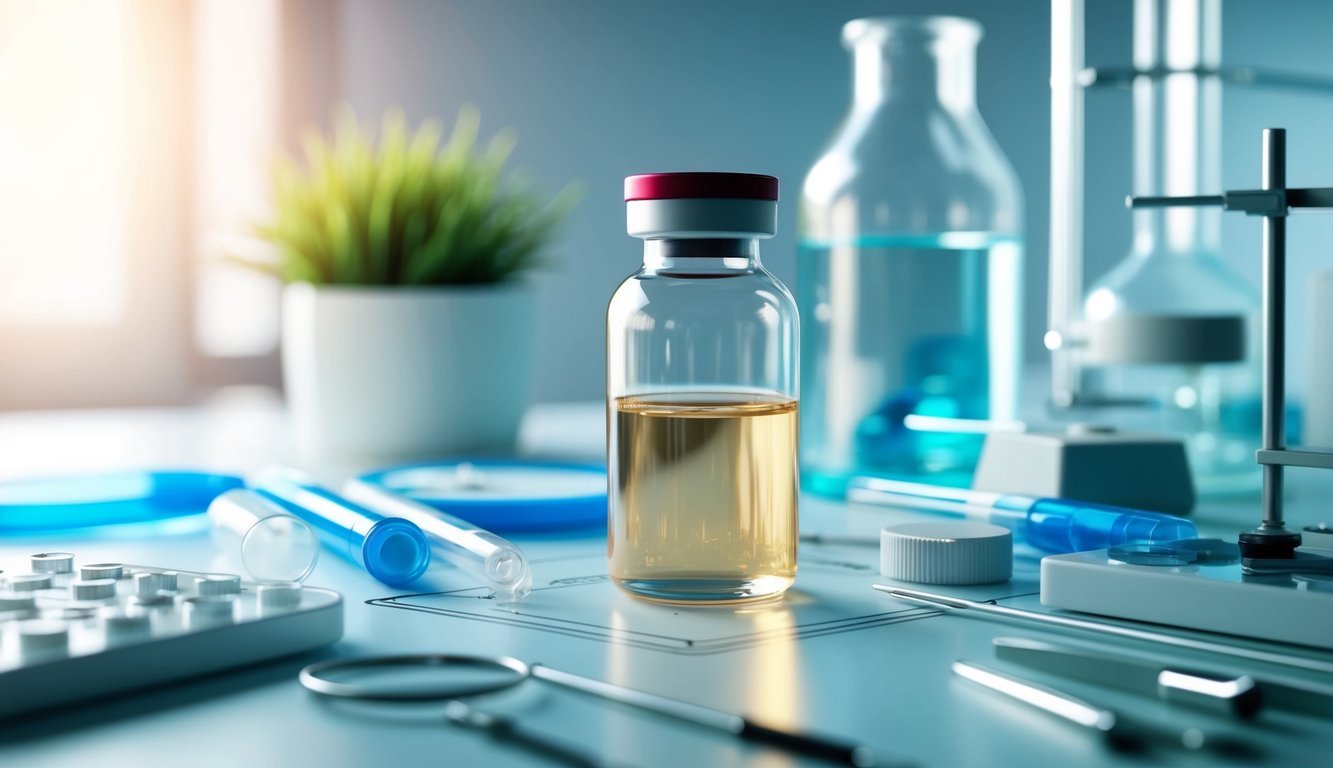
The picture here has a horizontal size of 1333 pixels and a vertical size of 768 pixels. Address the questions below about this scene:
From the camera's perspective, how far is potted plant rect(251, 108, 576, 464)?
1.10 metres

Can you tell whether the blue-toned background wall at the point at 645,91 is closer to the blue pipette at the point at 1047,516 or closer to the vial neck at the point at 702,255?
the blue pipette at the point at 1047,516

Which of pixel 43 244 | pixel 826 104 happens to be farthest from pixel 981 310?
pixel 43 244

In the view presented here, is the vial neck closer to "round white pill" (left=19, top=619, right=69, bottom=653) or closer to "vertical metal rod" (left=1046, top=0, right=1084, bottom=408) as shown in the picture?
"round white pill" (left=19, top=619, right=69, bottom=653)

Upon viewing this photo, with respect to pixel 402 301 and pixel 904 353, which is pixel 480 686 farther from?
pixel 402 301

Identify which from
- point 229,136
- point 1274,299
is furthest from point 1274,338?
point 229,136

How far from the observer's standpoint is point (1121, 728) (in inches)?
15.5

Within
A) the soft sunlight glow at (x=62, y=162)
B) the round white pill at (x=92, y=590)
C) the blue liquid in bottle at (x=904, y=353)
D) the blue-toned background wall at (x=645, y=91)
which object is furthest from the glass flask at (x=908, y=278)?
the soft sunlight glow at (x=62, y=162)

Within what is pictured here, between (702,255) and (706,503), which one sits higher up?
(702,255)

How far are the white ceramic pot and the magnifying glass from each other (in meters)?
0.64

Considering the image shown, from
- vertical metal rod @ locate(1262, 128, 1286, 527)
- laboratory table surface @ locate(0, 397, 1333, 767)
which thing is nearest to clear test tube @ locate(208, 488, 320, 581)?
laboratory table surface @ locate(0, 397, 1333, 767)

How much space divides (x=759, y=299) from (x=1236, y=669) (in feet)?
0.86

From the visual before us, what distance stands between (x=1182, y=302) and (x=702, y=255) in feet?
1.62

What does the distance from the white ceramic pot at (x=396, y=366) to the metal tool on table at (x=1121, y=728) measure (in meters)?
0.75

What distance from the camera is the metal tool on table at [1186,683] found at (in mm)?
412
